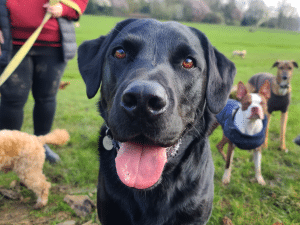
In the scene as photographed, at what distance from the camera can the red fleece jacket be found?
7.10ft

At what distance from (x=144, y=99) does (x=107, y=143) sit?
863 mm

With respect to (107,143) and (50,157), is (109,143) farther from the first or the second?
(50,157)

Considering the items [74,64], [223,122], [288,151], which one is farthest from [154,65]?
[74,64]

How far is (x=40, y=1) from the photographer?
88.1 inches

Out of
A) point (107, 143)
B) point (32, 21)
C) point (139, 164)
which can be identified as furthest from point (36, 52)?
point (139, 164)

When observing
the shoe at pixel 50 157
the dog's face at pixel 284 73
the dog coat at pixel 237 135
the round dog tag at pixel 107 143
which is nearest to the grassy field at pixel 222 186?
the shoe at pixel 50 157

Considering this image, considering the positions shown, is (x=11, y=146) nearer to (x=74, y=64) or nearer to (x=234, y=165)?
(x=234, y=165)

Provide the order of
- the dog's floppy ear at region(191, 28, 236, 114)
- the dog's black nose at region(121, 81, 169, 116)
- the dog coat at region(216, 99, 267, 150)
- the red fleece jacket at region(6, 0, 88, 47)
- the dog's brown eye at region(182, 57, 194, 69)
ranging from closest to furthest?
the dog's black nose at region(121, 81, 169, 116)
the dog's brown eye at region(182, 57, 194, 69)
the dog's floppy ear at region(191, 28, 236, 114)
the red fleece jacket at region(6, 0, 88, 47)
the dog coat at region(216, 99, 267, 150)

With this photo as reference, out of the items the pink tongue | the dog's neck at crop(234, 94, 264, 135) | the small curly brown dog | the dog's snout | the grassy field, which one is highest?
the pink tongue

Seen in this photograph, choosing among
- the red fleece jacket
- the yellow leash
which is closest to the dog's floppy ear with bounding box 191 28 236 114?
the yellow leash

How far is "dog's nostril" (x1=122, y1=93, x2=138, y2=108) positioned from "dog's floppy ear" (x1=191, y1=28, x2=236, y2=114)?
2.79ft

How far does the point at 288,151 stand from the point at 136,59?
371 cm

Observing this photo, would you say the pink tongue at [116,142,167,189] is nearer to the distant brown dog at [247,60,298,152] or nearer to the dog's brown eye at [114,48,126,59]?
the dog's brown eye at [114,48,126,59]

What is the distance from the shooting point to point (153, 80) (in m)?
1.29
